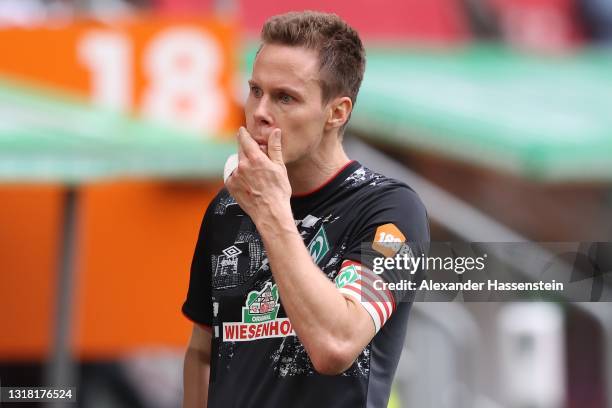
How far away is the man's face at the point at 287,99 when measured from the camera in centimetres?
334

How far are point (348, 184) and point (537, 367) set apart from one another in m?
4.31

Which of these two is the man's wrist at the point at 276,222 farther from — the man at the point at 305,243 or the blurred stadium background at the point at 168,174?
the blurred stadium background at the point at 168,174

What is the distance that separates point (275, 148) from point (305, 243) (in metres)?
0.25

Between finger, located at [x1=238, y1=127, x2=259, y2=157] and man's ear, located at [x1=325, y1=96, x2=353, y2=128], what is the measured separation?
25 cm

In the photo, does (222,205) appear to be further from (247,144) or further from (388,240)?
(388,240)

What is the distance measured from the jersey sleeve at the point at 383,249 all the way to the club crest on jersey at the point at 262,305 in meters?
0.18

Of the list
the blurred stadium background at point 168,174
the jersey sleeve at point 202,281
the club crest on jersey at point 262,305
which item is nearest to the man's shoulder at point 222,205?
the jersey sleeve at point 202,281

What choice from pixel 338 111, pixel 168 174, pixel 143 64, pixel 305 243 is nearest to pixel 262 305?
pixel 305 243

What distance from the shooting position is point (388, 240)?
10.8 feet

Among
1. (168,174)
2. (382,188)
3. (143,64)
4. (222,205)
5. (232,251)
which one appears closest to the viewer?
(382,188)

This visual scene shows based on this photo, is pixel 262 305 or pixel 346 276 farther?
pixel 262 305

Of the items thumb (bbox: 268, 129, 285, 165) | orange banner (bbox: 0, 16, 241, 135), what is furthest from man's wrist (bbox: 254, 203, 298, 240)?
orange banner (bbox: 0, 16, 241, 135)

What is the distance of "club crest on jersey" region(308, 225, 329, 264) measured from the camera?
3371mm

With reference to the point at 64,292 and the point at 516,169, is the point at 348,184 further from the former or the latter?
the point at 516,169
